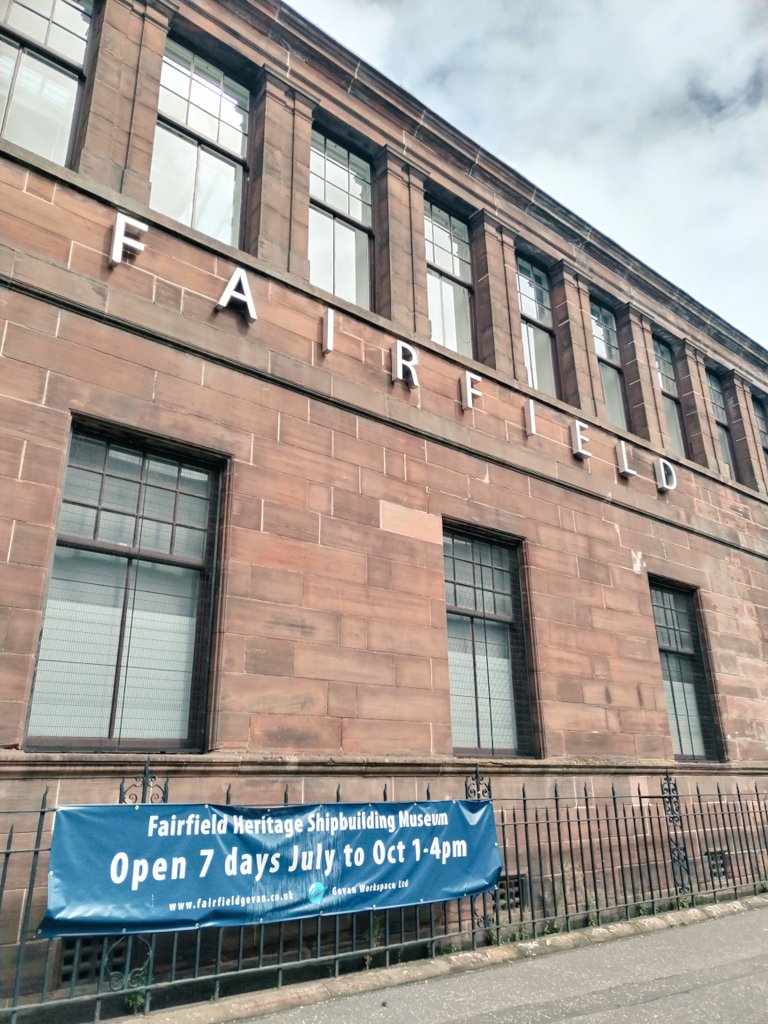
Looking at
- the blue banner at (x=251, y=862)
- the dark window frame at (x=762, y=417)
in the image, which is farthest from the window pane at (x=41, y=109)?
the dark window frame at (x=762, y=417)

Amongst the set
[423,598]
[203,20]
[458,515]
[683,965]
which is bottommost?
[683,965]

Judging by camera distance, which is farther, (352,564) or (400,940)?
(352,564)

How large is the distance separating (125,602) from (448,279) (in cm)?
789

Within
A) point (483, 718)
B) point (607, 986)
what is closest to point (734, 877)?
point (483, 718)

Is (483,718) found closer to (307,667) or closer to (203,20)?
(307,667)

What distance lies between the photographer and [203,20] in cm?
1010

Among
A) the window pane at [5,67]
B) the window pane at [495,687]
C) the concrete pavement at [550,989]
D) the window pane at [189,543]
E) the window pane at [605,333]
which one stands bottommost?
the concrete pavement at [550,989]

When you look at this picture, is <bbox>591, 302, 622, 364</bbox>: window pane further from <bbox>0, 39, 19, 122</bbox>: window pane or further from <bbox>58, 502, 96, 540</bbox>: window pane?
<bbox>58, 502, 96, 540</bbox>: window pane

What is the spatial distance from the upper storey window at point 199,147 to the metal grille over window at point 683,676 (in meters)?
9.22

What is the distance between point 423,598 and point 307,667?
75.5 inches

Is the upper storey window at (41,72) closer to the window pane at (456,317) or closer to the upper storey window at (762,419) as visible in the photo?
the window pane at (456,317)

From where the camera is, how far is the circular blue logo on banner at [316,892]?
20.7 feet

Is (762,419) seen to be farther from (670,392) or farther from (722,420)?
(670,392)

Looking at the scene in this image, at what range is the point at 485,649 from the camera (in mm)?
9992
